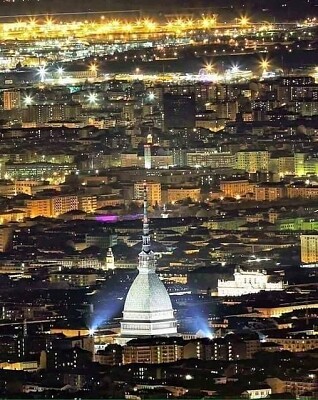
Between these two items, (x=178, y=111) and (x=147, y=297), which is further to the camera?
(x=178, y=111)

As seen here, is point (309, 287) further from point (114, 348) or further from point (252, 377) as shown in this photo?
point (252, 377)

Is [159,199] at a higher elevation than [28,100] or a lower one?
lower

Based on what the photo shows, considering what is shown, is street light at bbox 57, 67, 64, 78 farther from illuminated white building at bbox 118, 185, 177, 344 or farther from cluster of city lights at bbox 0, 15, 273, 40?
illuminated white building at bbox 118, 185, 177, 344

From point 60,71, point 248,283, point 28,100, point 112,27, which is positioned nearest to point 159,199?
point 248,283


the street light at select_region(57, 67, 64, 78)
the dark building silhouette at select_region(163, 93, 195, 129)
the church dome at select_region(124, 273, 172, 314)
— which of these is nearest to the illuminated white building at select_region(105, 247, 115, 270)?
the church dome at select_region(124, 273, 172, 314)

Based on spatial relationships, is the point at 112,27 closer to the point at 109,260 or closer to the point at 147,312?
the point at 109,260

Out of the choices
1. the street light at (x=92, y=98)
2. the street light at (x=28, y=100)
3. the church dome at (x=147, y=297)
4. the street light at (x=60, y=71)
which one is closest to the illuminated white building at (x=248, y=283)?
the church dome at (x=147, y=297)
